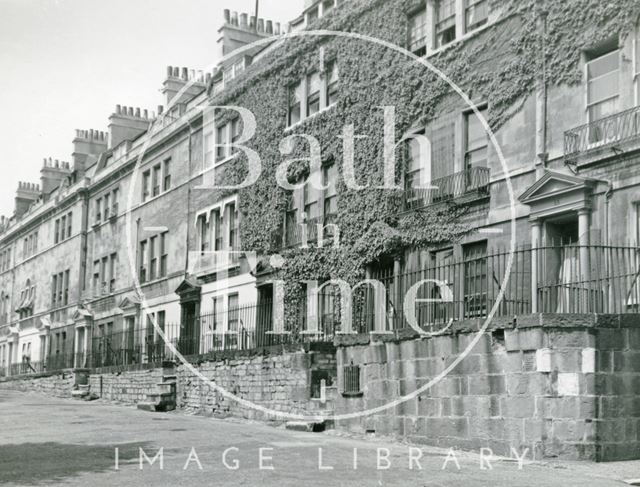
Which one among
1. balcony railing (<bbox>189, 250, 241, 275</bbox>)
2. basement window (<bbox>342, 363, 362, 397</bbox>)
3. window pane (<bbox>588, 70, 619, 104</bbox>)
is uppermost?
window pane (<bbox>588, 70, 619, 104</bbox>)

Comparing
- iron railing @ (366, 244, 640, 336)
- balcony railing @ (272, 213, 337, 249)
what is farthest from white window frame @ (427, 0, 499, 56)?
balcony railing @ (272, 213, 337, 249)

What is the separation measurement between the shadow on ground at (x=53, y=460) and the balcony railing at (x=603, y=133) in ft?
33.0

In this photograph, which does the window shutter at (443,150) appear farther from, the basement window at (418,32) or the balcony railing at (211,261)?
the balcony railing at (211,261)

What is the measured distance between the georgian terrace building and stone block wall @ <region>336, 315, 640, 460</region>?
62cm

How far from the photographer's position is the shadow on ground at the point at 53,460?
12273 mm

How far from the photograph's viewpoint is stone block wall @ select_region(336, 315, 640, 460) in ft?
46.2

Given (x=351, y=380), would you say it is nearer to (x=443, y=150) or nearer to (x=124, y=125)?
(x=443, y=150)

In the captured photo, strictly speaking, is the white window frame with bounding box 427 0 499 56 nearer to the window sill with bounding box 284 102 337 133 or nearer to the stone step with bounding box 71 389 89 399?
the window sill with bounding box 284 102 337 133

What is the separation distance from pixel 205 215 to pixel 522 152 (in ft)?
53.1

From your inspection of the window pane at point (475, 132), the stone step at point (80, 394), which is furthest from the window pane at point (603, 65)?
the stone step at point (80, 394)

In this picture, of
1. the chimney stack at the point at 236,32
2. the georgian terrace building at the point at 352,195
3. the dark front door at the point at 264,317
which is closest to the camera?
the georgian terrace building at the point at 352,195

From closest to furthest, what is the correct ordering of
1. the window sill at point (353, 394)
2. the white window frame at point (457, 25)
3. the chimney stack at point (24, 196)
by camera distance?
1. the window sill at point (353, 394)
2. the white window frame at point (457, 25)
3. the chimney stack at point (24, 196)

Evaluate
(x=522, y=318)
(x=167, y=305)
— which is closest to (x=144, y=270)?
(x=167, y=305)

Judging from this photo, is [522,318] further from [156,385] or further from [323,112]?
[156,385]
